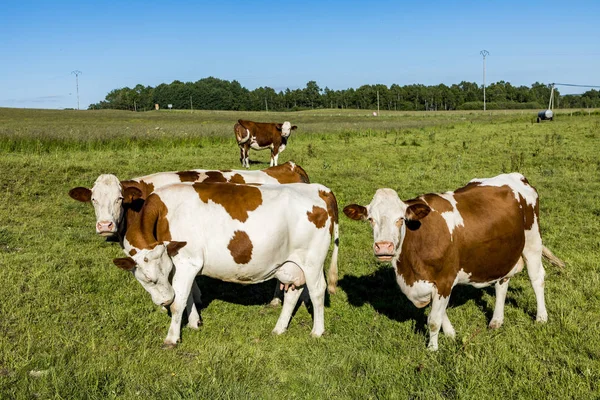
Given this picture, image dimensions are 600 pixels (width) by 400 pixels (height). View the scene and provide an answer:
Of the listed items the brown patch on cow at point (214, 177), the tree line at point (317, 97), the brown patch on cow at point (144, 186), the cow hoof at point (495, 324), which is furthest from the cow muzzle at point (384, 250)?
the tree line at point (317, 97)

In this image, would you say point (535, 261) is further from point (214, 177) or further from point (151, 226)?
point (214, 177)

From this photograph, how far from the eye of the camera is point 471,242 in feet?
18.4

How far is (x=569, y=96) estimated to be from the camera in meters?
142

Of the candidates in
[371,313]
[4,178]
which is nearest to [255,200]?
[371,313]

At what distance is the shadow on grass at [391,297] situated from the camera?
6633 millimetres

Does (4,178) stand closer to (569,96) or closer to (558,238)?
(558,238)

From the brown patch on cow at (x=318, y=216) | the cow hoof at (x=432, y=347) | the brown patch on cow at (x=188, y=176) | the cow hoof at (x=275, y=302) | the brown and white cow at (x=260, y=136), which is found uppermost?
the brown and white cow at (x=260, y=136)

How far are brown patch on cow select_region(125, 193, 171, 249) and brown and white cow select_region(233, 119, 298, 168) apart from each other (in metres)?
13.8

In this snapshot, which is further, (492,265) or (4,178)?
(4,178)

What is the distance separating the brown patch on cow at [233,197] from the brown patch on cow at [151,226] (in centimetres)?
48

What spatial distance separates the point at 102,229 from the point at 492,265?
4376 mm

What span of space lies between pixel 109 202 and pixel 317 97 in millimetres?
163159

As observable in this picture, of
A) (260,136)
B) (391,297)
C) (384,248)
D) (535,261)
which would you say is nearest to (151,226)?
(384,248)

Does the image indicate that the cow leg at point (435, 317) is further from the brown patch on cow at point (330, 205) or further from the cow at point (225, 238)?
the brown patch on cow at point (330, 205)
